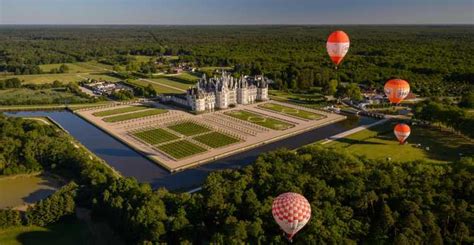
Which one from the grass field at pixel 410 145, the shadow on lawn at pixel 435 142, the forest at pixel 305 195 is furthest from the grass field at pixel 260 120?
the forest at pixel 305 195

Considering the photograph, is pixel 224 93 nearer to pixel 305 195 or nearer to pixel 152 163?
pixel 152 163

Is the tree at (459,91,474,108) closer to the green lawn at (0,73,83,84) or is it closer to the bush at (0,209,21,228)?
the bush at (0,209,21,228)

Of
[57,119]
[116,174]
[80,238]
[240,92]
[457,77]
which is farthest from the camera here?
[457,77]

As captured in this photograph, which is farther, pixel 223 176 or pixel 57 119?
pixel 57 119

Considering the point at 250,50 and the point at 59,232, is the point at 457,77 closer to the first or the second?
the point at 250,50

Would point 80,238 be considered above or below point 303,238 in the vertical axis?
below

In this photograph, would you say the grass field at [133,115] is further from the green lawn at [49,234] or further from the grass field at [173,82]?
the green lawn at [49,234]

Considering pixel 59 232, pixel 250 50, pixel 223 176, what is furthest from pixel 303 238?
pixel 250 50
